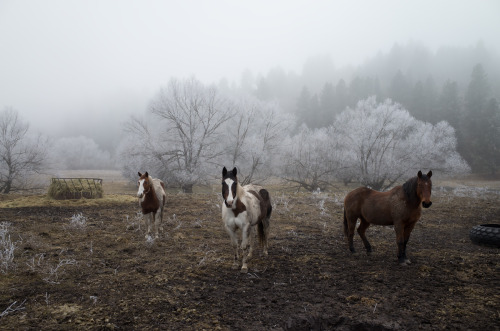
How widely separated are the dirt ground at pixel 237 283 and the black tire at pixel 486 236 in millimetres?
286

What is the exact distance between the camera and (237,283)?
502 cm

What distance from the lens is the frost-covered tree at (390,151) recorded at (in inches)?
944

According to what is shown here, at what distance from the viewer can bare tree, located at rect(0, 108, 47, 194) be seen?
22.4 meters

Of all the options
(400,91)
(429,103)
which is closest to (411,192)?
(429,103)

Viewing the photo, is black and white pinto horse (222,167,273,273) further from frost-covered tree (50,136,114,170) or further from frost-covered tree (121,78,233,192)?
frost-covered tree (50,136,114,170)

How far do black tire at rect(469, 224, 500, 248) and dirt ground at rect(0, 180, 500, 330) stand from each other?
286 mm

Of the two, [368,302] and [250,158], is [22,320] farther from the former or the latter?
[250,158]

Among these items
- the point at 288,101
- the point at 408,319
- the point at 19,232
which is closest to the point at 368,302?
the point at 408,319

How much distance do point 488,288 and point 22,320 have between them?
6.88 meters

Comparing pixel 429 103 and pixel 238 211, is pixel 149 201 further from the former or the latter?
pixel 429 103

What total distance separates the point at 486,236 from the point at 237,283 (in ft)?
21.4

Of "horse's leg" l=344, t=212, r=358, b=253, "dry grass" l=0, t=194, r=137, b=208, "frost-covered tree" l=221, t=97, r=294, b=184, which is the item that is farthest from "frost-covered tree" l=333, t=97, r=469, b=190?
"dry grass" l=0, t=194, r=137, b=208

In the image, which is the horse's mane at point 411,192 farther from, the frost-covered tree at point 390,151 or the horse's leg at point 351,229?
the frost-covered tree at point 390,151

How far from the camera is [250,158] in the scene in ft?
84.9
